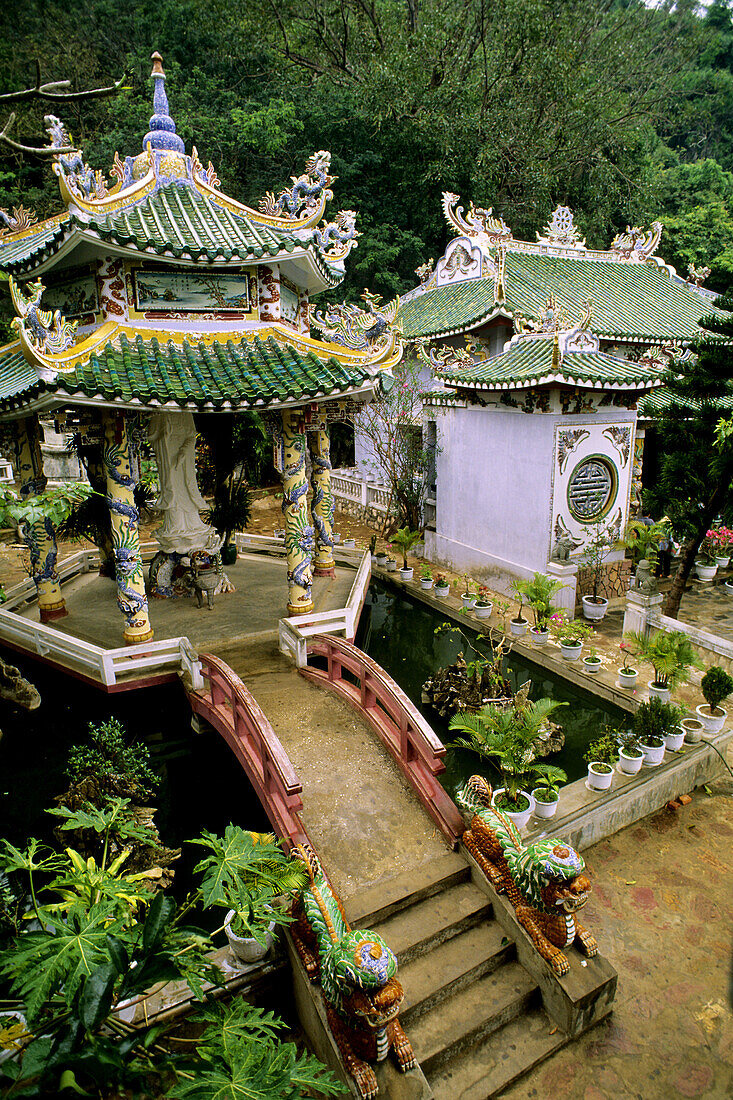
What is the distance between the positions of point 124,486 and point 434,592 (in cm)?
712

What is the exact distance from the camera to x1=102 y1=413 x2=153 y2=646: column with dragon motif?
27.1 ft

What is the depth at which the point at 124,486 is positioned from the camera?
8438 millimetres

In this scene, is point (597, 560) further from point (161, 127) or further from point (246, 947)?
point (161, 127)

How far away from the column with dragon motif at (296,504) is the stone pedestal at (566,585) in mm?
4958

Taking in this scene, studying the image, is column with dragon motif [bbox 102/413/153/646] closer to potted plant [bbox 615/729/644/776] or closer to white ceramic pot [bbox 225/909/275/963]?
white ceramic pot [bbox 225/909/275/963]

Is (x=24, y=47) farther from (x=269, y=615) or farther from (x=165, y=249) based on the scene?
(x=269, y=615)

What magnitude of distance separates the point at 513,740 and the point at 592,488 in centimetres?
741

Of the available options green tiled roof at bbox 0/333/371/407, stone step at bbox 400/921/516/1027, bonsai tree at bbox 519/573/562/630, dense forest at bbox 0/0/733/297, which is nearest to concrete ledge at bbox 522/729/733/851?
stone step at bbox 400/921/516/1027

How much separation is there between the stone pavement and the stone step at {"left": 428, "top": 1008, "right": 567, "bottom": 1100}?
0.09 m

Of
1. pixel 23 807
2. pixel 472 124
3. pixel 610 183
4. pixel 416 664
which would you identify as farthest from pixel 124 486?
pixel 610 183

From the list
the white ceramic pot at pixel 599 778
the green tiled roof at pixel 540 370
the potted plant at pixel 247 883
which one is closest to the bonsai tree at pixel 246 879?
the potted plant at pixel 247 883

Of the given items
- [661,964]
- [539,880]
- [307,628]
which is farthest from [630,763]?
[307,628]

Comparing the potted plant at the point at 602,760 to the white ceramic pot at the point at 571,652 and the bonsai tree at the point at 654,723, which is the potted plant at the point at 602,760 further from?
the white ceramic pot at the point at 571,652

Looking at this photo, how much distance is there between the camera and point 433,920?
16.5 ft
